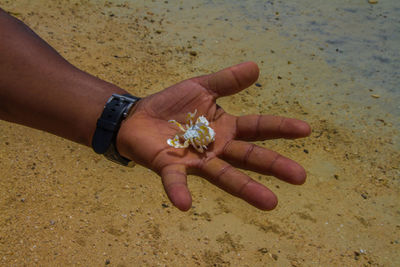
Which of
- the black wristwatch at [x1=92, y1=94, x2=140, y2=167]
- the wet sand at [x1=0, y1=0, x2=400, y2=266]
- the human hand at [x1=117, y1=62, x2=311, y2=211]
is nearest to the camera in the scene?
the human hand at [x1=117, y1=62, x2=311, y2=211]

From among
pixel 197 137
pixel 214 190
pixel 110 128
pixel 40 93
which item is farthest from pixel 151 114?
pixel 214 190

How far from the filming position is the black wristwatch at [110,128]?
2479 mm

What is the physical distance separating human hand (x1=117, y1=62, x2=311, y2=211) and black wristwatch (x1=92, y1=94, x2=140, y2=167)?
0.04 metres

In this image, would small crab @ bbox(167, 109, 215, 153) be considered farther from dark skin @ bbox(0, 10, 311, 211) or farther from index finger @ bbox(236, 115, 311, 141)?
index finger @ bbox(236, 115, 311, 141)

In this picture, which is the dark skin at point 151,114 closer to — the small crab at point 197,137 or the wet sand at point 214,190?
the small crab at point 197,137

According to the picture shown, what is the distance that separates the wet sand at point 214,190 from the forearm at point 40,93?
2.05 ft

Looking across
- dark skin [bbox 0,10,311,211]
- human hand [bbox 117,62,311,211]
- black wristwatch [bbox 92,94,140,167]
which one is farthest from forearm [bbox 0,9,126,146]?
human hand [bbox 117,62,311,211]

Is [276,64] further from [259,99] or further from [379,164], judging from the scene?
[379,164]

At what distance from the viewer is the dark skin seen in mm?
2287

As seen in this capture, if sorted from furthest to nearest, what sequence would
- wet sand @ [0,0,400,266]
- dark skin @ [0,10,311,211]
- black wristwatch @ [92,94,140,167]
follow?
wet sand @ [0,0,400,266] → black wristwatch @ [92,94,140,167] → dark skin @ [0,10,311,211]

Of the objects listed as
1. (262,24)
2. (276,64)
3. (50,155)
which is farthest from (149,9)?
(50,155)

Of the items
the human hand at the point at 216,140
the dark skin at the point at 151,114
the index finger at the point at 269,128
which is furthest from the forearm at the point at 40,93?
the index finger at the point at 269,128

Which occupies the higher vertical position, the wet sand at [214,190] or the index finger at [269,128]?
the index finger at [269,128]

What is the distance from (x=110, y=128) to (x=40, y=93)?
560 mm
